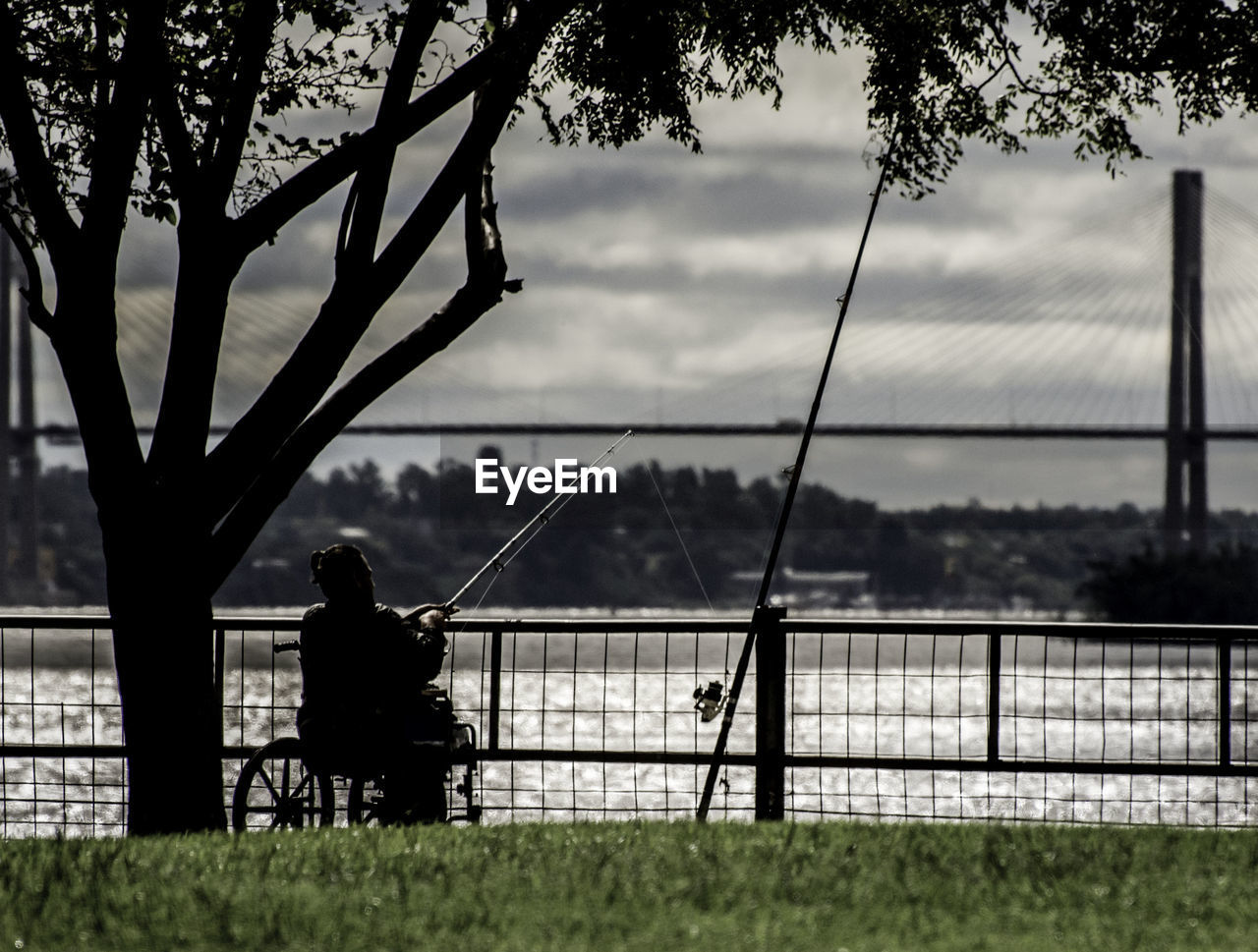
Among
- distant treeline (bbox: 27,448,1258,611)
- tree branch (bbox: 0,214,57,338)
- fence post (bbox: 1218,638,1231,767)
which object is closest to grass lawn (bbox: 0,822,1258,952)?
fence post (bbox: 1218,638,1231,767)

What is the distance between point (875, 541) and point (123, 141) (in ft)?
184

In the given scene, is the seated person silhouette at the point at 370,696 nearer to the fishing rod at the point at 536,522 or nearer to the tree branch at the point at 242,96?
the fishing rod at the point at 536,522

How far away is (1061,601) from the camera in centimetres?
6225

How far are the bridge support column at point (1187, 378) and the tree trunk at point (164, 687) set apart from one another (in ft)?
123

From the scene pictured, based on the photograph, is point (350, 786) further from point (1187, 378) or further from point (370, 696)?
point (1187, 378)

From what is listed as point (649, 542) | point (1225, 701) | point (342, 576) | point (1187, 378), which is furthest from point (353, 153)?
point (649, 542)

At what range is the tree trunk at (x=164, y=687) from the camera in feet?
19.2

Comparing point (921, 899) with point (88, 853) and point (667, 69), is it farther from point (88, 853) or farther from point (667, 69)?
point (667, 69)

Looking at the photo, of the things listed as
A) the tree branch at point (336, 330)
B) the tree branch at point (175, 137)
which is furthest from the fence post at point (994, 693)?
the tree branch at point (175, 137)

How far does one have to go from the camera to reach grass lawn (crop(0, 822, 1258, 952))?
3.65m

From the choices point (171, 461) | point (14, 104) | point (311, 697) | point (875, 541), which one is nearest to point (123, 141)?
point (14, 104)

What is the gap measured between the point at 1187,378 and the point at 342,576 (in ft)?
130

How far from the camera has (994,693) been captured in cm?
616

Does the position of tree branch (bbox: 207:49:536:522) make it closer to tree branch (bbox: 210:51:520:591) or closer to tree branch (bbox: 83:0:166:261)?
tree branch (bbox: 210:51:520:591)
